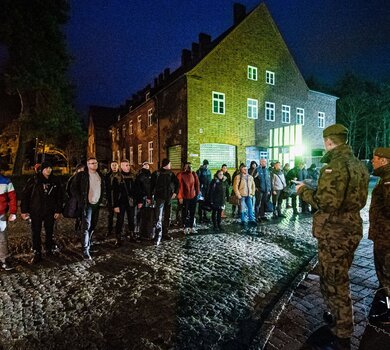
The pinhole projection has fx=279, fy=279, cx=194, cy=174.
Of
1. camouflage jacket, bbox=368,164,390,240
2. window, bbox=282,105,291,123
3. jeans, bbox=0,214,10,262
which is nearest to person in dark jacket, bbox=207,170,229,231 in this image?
camouflage jacket, bbox=368,164,390,240

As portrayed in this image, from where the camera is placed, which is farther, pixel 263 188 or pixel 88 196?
pixel 263 188

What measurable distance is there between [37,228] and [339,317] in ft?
18.1

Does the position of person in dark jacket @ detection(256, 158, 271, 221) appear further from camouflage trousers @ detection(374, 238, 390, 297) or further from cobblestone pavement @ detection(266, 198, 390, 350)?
camouflage trousers @ detection(374, 238, 390, 297)

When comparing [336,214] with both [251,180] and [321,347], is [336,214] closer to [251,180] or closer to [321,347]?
[321,347]

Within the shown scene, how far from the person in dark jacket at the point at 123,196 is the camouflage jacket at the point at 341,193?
15.8 ft

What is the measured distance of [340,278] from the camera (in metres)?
2.95

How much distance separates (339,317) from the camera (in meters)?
2.95

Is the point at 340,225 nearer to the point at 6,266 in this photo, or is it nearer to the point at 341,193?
the point at 341,193

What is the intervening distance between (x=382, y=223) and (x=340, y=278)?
1379mm

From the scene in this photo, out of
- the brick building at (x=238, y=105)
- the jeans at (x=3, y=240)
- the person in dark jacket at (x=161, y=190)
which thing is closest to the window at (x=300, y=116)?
the brick building at (x=238, y=105)

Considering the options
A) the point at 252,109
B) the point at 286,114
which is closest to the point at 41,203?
the point at 252,109

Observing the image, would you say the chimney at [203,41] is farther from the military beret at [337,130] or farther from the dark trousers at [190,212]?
the military beret at [337,130]

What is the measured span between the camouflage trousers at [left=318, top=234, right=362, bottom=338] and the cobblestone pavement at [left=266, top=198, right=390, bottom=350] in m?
0.29

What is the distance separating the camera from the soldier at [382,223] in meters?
3.70
